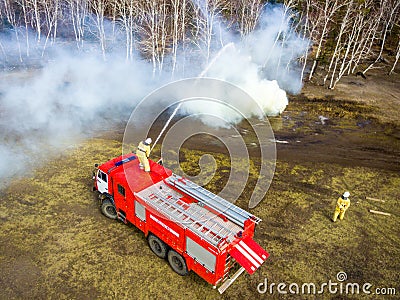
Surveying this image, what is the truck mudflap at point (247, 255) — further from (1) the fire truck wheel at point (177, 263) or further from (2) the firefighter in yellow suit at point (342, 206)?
(2) the firefighter in yellow suit at point (342, 206)

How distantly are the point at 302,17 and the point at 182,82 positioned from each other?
46.4 ft

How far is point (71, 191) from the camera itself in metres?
14.3

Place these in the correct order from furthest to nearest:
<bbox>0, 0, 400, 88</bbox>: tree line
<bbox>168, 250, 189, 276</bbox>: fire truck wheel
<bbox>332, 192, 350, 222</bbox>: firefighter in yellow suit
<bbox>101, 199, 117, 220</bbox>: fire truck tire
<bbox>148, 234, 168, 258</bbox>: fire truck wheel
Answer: <bbox>0, 0, 400, 88</bbox>: tree line
<bbox>332, 192, 350, 222</bbox>: firefighter in yellow suit
<bbox>101, 199, 117, 220</bbox>: fire truck tire
<bbox>148, 234, 168, 258</bbox>: fire truck wheel
<bbox>168, 250, 189, 276</bbox>: fire truck wheel

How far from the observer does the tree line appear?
28.1 m

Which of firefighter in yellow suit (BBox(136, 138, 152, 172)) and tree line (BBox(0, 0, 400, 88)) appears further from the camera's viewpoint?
tree line (BBox(0, 0, 400, 88))

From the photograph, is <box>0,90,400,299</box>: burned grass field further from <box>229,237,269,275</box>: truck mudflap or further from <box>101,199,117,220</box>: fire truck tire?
<box>229,237,269,275</box>: truck mudflap

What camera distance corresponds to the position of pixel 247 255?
946cm

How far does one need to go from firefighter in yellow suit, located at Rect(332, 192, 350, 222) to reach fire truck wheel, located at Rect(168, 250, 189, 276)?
22.3 feet

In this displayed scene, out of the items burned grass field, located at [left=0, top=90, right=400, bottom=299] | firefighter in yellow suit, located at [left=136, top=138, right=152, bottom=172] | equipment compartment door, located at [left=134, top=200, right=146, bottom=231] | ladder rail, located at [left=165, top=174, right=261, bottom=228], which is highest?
firefighter in yellow suit, located at [left=136, top=138, right=152, bottom=172]

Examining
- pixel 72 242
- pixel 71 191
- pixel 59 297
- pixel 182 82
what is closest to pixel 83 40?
pixel 182 82

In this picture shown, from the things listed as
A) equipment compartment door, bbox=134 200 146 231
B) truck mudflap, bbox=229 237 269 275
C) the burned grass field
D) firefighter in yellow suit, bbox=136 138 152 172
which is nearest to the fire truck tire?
the burned grass field

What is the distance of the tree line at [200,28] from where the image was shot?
28109 millimetres

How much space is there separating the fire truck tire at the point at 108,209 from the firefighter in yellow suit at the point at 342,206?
8.91 meters

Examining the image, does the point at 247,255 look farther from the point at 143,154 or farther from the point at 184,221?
the point at 143,154
